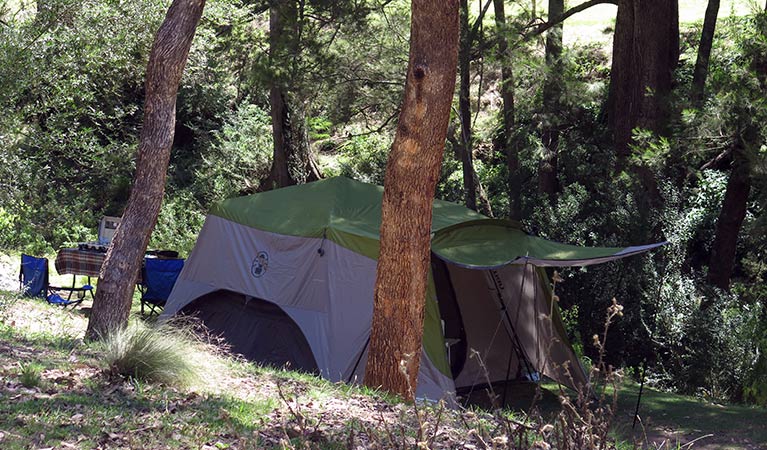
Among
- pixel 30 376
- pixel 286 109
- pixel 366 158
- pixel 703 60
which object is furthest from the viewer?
pixel 366 158

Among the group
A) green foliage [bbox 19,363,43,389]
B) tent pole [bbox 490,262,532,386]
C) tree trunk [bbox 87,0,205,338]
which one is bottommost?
tent pole [bbox 490,262,532,386]

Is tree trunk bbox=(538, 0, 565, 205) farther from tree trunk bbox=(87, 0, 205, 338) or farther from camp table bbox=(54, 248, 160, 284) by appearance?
camp table bbox=(54, 248, 160, 284)

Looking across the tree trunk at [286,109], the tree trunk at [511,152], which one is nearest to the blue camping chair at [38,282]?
the tree trunk at [286,109]

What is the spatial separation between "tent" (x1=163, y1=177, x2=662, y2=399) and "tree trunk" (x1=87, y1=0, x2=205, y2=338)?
1791 millimetres

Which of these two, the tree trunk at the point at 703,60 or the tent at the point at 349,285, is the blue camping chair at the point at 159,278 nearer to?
the tent at the point at 349,285

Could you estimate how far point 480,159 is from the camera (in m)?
18.4

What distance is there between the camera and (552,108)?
12203mm

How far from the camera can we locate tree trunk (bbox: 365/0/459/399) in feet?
18.5

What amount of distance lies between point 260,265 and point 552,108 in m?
5.62

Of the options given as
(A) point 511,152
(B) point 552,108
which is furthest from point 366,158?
(B) point 552,108

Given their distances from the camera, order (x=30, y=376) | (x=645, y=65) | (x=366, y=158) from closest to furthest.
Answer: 1. (x=30, y=376)
2. (x=645, y=65)
3. (x=366, y=158)

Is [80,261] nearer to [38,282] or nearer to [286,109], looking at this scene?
[38,282]

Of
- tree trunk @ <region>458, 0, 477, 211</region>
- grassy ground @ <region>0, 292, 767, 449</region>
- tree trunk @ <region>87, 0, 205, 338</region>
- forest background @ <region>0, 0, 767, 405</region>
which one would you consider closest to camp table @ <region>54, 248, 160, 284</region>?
forest background @ <region>0, 0, 767, 405</region>

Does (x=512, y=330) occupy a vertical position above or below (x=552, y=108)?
below
